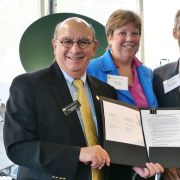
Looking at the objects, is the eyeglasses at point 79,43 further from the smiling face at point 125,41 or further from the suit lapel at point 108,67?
the smiling face at point 125,41

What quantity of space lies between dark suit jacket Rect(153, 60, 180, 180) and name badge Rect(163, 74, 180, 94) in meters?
0.03

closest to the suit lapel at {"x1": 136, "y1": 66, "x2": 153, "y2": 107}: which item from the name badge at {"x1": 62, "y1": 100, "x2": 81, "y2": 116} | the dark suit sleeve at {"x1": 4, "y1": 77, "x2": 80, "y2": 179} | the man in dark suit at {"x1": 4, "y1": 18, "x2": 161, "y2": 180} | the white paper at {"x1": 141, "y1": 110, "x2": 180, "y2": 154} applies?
the white paper at {"x1": 141, "y1": 110, "x2": 180, "y2": 154}

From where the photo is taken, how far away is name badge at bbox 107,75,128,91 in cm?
229

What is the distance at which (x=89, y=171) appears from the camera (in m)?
1.52

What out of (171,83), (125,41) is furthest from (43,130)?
(171,83)

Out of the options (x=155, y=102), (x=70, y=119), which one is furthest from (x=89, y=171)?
(x=155, y=102)

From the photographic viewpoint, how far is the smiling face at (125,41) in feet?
7.89

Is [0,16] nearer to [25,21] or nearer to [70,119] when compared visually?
[25,21]

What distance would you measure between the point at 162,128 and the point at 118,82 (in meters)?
0.68

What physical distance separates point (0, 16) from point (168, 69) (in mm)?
3168

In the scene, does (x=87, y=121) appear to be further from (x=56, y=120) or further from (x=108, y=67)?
(x=108, y=67)

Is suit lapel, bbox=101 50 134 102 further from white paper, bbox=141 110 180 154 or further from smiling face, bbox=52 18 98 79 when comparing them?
smiling face, bbox=52 18 98 79

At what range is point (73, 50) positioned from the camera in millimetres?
1653

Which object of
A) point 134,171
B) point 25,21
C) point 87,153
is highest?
point 25,21
